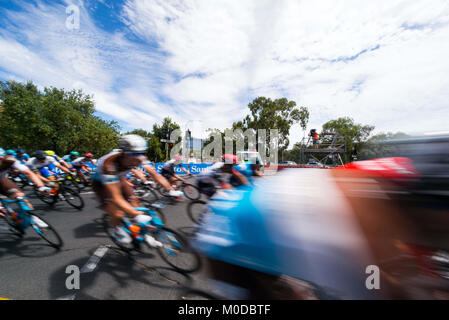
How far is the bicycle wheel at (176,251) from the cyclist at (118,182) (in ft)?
0.42

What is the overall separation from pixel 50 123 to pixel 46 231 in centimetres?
2236

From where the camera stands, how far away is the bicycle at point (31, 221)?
3104mm

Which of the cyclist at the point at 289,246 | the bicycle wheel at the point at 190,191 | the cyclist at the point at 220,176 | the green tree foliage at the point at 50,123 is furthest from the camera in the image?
the green tree foliage at the point at 50,123

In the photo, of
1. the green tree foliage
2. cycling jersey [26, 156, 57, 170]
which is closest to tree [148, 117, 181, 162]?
the green tree foliage

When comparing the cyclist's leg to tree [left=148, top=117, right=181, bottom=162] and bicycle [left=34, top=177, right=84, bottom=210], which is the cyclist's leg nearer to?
bicycle [left=34, top=177, right=84, bottom=210]

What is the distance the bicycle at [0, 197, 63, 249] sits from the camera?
310cm

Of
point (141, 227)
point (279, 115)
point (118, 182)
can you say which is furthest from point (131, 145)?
point (279, 115)

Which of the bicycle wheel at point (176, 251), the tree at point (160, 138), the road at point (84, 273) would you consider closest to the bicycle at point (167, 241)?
the bicycle wheel at point (176, 251)

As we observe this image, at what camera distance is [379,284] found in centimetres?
144

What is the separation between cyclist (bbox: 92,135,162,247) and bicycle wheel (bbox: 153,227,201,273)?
0.42 ft

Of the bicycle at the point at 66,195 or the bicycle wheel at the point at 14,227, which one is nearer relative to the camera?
the bicycle wheel at the point at 14,227

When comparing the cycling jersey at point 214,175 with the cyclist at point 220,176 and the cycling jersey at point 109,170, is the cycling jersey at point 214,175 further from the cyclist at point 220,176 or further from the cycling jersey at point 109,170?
the cycling jersey at point 109,170

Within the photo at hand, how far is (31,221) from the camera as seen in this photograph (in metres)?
3.13
